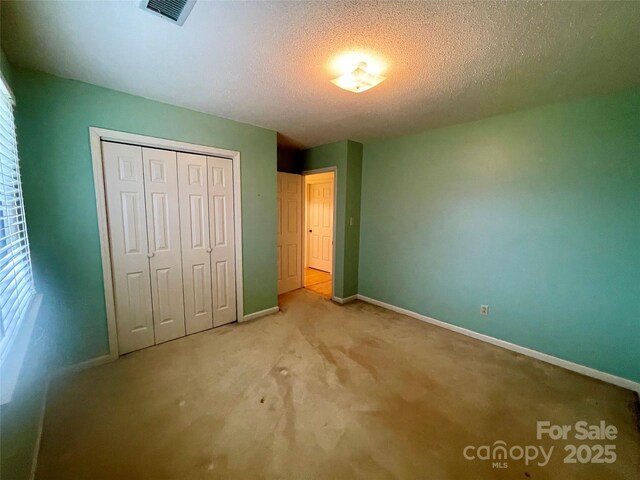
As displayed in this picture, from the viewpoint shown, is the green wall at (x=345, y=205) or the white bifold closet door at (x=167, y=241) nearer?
the white bifold closet door at (x=167, y=241)

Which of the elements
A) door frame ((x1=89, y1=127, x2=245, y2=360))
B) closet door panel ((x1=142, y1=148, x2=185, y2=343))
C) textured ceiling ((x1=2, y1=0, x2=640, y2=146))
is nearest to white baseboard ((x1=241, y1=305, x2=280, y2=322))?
closet door panel ((x1=142, y1=148, x2=185, y2=343))

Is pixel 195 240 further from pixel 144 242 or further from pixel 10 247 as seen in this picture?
pixel 10 247

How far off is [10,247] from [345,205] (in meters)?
3.16

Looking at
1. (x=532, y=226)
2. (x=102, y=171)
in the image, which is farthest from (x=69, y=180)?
(x=532, y=226)

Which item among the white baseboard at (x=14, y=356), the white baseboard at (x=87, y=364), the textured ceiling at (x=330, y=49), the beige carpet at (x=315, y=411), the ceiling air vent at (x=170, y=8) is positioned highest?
the textured ceiling at (x=330, y=49)

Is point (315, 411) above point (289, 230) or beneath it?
beneath

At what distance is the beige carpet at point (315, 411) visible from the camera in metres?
1.42

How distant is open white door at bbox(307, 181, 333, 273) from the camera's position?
5.45 m

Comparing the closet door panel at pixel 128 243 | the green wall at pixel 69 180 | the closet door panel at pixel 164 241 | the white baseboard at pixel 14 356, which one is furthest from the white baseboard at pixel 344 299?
the white baseboard at pixel 14 356

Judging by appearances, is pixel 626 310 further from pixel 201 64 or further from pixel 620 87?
pixel 201 64

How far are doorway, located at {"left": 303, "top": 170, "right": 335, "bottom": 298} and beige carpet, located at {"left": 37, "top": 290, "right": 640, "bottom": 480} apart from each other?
9.28 ft

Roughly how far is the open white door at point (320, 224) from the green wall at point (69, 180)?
3261 mm

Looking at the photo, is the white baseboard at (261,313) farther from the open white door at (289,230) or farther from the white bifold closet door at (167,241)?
the open white door at (289,230)

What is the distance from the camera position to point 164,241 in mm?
2564
